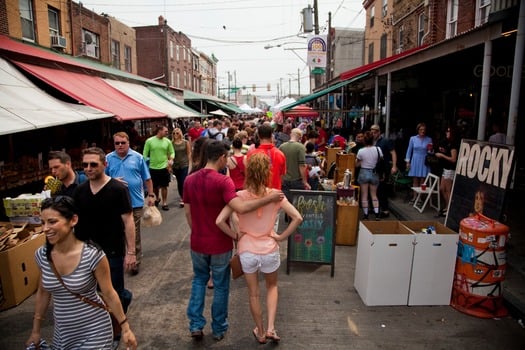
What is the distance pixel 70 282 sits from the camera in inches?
92.4

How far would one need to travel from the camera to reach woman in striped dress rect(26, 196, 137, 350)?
235 cm

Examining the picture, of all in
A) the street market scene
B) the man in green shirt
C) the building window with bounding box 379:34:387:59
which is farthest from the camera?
the building window with bounding box 379:34:387:59

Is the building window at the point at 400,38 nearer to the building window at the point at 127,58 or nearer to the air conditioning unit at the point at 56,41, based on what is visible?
the air conditioning unit at the point at 56,41

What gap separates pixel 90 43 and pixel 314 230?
1848cm

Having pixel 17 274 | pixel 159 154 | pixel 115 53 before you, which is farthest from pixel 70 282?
pixel 115 53

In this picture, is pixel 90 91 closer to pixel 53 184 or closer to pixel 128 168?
pixel 53 184

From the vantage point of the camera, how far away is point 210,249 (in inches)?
135

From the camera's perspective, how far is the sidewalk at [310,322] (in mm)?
3625

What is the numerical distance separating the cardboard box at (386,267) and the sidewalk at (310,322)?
0.13 metres

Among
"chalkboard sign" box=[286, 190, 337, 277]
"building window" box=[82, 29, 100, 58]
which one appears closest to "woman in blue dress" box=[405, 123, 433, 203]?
"chalkboard sign" box=[286, 190, 337, 277]

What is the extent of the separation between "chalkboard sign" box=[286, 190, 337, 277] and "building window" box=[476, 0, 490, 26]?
10.5 metres

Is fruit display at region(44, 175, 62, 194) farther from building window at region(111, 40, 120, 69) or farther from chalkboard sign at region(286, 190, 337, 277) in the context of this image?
building window at region(111, 40, 120, 69)

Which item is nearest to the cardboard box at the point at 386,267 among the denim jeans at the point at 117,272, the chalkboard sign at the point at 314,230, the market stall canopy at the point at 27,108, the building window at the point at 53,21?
the chalkboard sign at the point at 314,230

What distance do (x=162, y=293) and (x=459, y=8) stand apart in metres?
13.9
